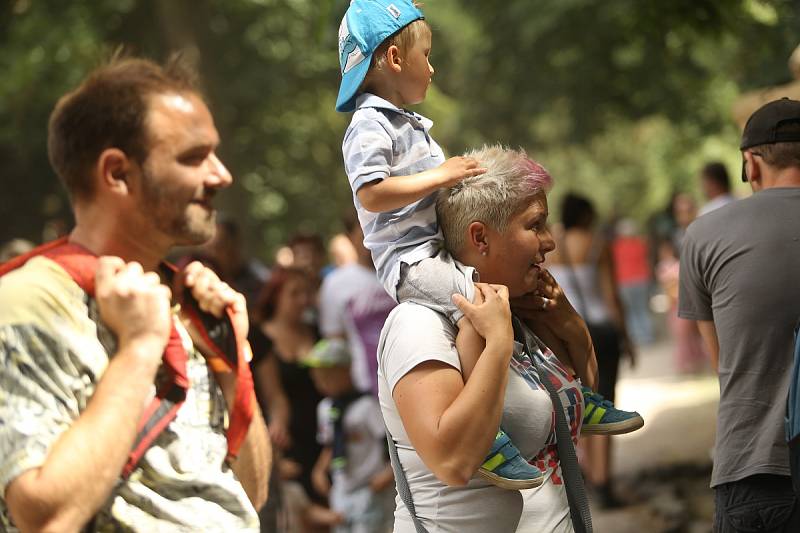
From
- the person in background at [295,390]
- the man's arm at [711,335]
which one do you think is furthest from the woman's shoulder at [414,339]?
the person in background at [295,390]

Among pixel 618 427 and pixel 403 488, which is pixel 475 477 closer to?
pixel 403 488

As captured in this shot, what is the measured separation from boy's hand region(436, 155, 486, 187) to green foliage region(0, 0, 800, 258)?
3145 millimetres

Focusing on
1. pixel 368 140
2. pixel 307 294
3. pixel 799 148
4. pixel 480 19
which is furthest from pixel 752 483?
pixel 480 19

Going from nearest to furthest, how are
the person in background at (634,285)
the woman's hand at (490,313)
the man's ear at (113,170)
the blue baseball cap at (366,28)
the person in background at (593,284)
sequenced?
the man's ear at (113,170), the woman's hand at (490,313), the blue baseball cap at (366,28), the person in background at (593,284), the person in background at (634,285)

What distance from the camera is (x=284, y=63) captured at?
2075 centimetres

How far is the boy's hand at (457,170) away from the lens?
10.5ft

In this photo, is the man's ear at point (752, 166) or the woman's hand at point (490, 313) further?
the man's ear at point (752, 166)

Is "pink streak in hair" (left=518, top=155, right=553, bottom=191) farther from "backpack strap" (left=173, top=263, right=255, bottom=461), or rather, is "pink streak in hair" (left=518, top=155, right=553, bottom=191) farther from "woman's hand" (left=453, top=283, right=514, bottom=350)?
"backpack strap" (left=173, top=263, right=255, bottom=461)

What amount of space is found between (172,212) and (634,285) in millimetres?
18133

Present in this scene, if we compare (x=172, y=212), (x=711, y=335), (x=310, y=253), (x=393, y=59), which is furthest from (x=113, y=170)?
(x=310, y=253)

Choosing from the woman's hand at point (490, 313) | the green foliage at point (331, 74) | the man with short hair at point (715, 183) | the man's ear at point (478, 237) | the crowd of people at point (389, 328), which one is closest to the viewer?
the crowd of people at point (389, 328)

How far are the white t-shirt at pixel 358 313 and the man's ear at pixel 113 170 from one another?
4.80 metres

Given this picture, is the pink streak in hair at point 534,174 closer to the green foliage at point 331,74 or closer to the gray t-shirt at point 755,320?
the gray t-shirt at point 755,320

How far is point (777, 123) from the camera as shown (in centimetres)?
381
